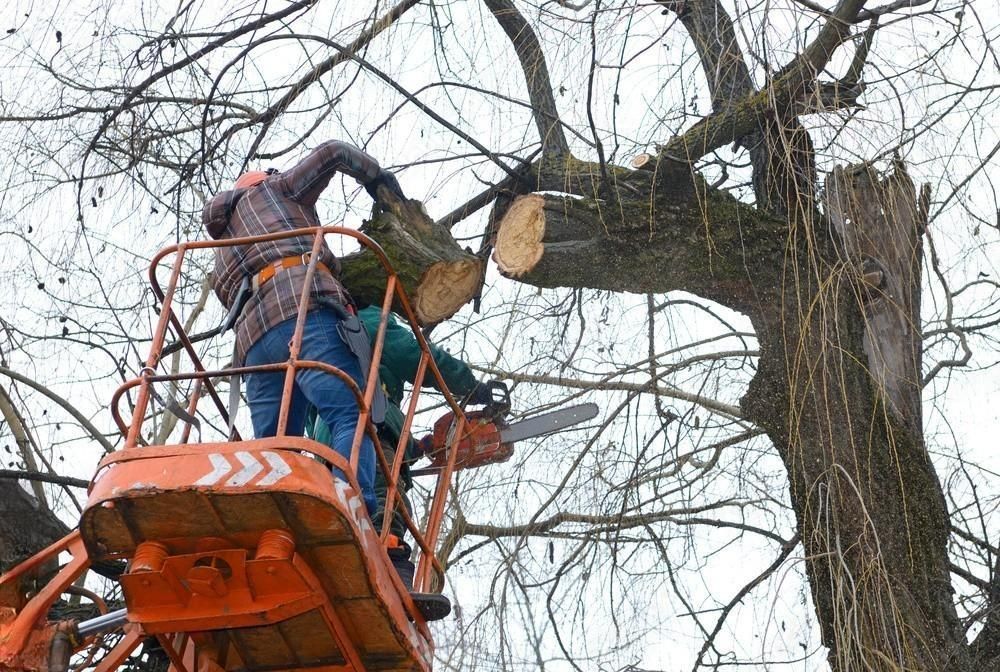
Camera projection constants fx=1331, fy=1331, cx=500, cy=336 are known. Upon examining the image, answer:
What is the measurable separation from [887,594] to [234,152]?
3.22 metres

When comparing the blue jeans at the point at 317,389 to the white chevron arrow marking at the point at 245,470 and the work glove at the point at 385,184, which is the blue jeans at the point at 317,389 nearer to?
the white chevron arrow marking at the point at 245,470

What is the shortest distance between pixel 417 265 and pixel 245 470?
1.80 meters

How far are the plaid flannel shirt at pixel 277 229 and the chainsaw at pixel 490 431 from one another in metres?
0.97

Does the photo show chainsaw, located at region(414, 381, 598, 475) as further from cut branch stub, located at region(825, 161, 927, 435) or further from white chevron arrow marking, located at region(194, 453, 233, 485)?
white chevron arrow marking, located at region(194, 453, 233, 485)

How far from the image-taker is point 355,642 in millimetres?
4020

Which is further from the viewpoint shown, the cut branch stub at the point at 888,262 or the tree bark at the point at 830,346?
the cut branch stub at the point at 888,262

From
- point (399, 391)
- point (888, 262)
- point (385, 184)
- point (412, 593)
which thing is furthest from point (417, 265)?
point (888, 262)

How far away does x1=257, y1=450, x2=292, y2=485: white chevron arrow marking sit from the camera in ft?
11.3

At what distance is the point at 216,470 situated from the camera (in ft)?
11.3

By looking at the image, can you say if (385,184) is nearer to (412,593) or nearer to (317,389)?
(317,389)

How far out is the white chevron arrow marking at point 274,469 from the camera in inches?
135

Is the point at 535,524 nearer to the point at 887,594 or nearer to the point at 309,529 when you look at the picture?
the point at 887,594

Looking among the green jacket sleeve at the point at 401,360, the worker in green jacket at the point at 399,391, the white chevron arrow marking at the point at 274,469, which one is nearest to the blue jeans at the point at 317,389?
the worker in green jacket at the point at 399,391

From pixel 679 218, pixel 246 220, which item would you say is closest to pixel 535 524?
pixel 679 218
